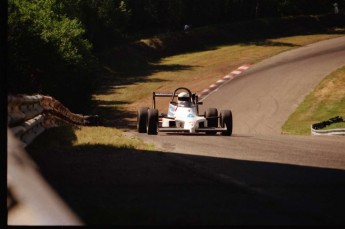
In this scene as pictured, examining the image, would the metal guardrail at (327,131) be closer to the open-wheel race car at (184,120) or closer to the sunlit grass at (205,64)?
the open-wheel race car at (184,120)

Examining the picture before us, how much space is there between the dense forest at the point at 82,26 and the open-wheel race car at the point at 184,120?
25.6 feet

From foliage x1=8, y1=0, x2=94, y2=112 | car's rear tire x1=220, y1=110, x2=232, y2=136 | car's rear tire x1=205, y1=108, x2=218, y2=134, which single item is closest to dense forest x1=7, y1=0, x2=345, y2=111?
foliage x1=8, y1=0, x2=94, y2=112

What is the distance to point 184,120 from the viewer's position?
48.2 ft

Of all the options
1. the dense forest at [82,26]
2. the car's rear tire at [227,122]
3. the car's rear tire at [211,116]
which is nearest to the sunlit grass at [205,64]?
the dense forest at [82,26]

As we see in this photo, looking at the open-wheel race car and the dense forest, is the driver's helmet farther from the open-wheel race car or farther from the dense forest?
the dense forest

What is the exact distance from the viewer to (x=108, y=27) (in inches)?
1935

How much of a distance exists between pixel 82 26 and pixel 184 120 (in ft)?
89.5

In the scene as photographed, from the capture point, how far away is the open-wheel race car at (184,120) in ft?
47.2

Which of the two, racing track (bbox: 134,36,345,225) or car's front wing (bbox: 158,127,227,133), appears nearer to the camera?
racing track (bbox: 134,36,345,225)

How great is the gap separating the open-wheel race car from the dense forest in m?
7.81

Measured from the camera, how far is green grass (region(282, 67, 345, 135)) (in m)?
23.2

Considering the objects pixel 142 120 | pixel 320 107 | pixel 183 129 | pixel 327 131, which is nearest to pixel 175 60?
pixel 320 107

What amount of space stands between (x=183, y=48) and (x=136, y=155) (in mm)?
46547

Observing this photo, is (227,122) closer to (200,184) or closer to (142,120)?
(142,120)
